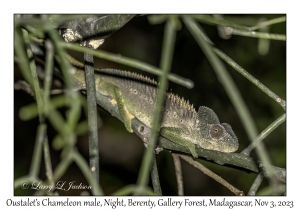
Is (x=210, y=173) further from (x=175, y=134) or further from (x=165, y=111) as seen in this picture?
(x=165, y=111)

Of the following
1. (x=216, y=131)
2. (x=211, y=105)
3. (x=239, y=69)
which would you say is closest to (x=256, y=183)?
(x=239, y=69)

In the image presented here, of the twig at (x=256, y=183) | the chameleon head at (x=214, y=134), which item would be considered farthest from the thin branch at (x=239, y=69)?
the chameleon head at (x=214, y=134)

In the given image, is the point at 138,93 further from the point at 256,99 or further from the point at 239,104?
the point at 239,104

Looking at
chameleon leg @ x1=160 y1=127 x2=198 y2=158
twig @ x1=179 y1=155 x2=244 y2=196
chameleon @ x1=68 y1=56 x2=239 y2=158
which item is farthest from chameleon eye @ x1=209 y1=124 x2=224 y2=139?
twig @ x1=179 y1=155 x2=244 y2=196

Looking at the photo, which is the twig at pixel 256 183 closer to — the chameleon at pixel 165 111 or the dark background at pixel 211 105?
the chameleon at pixel 165 111

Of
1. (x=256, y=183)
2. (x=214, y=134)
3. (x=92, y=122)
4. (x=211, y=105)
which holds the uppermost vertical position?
(x=211, y=105)

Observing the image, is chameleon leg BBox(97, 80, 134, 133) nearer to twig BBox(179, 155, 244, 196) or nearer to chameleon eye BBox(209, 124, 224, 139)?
twig BBox(179, 155, 244, 196)

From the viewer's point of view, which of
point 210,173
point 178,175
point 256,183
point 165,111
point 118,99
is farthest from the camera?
point 165,111
